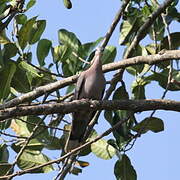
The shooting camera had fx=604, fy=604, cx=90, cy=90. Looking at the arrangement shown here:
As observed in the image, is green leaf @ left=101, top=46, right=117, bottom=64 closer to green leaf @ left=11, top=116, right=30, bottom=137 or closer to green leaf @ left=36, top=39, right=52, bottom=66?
green leaf @ left=36, top=39, right=52, bottom=66

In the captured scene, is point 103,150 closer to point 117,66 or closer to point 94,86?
point 117,66

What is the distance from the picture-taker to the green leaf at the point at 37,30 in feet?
18.1

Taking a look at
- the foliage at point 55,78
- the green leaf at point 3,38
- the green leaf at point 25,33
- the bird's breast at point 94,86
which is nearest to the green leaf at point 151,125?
the foliage at point 55,78

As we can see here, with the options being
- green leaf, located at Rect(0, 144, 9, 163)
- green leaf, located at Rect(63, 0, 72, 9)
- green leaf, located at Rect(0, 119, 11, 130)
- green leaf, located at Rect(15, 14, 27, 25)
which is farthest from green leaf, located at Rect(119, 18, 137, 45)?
green leaf, located at Rect(0, 144, 9, 163)

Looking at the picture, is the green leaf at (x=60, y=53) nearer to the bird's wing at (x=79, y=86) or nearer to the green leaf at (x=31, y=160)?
the bird's wing at (x=79, y=86)

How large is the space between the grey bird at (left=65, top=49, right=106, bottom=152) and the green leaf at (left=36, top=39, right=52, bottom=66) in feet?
2.08

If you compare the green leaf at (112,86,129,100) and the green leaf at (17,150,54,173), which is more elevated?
the green leaf at (112,86,129,100)

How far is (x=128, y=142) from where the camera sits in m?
5.37

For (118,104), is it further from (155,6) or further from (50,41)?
(155,6)

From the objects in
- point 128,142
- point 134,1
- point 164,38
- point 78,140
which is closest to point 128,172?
point 128,142

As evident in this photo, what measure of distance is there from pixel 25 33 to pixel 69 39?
2.06ft

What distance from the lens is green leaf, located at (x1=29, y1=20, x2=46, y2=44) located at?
5520 millimetres

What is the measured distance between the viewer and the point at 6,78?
4.95 m

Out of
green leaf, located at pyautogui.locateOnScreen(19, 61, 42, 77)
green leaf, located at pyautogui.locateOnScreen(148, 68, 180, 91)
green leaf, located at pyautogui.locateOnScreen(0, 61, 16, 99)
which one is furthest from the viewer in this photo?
green leaf, located at pyautogui.locateOnScreen(148, 68, 180, 91)
